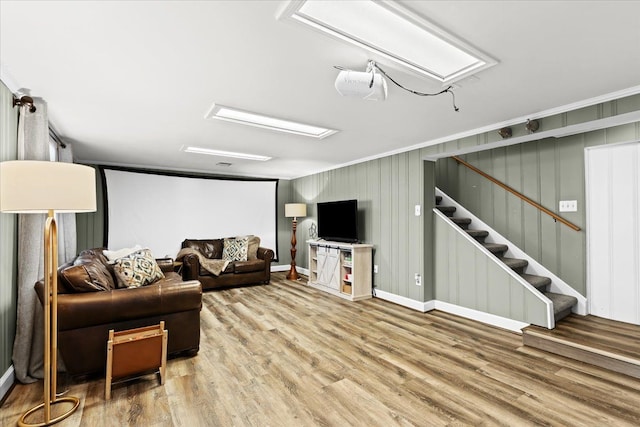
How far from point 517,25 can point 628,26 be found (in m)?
0.59

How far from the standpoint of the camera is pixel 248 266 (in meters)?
5.71

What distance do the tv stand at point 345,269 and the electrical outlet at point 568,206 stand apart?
8.31 ft

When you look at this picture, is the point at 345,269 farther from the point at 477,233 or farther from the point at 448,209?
the point at 477,233

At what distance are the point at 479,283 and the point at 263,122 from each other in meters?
3.18

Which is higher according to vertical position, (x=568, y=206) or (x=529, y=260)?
A: (x=568, y=206)

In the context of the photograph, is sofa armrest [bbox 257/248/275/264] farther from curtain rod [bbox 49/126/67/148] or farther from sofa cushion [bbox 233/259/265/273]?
curtain rod [bbox 49/126/67/148]

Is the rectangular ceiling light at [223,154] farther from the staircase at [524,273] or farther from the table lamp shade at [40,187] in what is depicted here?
the staircase at [524,273]

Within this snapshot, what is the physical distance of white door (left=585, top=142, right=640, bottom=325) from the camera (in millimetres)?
3346

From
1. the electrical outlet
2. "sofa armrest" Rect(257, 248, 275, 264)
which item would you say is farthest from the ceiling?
"sofa armrest" Rect(257, 248, 275, 264)

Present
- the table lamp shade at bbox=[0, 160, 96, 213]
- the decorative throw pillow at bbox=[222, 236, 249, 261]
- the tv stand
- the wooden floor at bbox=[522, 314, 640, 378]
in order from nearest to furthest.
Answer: the table lamp shade at bbox=[0, 160, 96, 213] < the wooden floor at bbox=[522, 314, 640, 378] < the tv stand < the decorative throw pillow at bbox=[222, 236, 249, 261]

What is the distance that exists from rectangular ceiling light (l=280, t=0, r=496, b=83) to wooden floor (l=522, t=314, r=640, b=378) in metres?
2.54

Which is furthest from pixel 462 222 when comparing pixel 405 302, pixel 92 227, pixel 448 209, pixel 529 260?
pixel 92 227

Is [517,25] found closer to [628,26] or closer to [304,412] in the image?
[628,26]

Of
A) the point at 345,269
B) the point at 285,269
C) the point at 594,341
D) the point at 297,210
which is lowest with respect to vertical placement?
the point at 285,269
